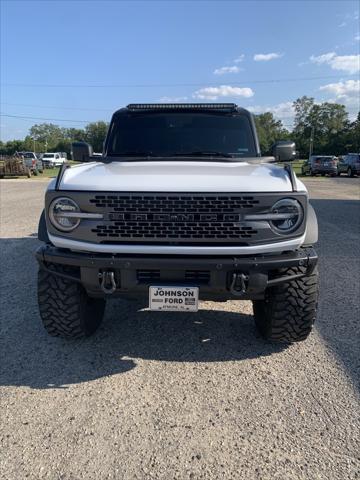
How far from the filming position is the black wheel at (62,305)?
329cm

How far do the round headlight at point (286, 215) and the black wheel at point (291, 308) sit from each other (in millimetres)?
325

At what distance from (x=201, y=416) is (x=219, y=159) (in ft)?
7.33

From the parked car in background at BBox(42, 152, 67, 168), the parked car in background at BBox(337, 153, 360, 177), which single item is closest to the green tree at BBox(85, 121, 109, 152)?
the parked car in background at BBox(42, 152, 67, 168)

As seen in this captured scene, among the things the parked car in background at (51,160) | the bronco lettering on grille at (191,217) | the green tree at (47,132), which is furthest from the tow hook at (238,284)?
the green tree at (47,132)

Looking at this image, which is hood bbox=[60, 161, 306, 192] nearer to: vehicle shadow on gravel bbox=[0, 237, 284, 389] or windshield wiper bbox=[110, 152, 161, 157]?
windshield wiper bbox=[110, 152, 161, 157]

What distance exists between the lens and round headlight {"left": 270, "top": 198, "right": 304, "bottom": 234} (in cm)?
293

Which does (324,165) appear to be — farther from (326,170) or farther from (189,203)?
(189,203)

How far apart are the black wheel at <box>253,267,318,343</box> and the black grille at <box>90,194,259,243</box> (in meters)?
0.58

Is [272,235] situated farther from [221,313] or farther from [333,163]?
[333,163]

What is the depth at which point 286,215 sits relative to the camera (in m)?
2.93

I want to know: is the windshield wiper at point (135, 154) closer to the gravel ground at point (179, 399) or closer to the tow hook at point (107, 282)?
the gravel ground at point (179, 399)

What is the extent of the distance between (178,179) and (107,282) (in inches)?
33.2

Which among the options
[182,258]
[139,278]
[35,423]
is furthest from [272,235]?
[35,423]

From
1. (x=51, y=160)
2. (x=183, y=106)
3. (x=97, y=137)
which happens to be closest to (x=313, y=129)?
(x=51, y=160)
